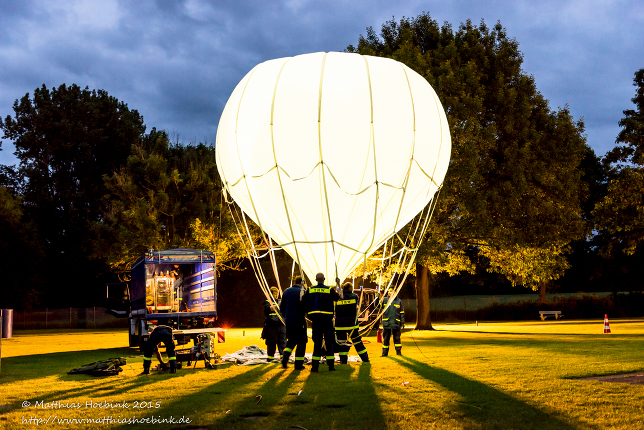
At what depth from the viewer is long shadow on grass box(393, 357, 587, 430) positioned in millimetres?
6789

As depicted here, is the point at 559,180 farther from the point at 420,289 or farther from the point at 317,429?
the point at 317,429

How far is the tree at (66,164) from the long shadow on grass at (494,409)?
41550 mm

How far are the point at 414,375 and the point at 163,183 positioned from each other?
2735cm

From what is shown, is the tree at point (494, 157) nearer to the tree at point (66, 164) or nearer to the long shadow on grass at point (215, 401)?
the long shadow on grass at point (215, 401)

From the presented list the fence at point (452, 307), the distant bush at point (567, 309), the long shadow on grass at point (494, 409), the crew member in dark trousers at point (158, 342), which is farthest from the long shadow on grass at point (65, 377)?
the distant bush at point (567, 309)

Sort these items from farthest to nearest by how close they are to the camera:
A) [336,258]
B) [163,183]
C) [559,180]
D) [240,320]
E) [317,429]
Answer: [240,320]
[163,183]
[559,180]
[336,258]
[317,429]

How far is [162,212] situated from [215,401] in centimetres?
2811

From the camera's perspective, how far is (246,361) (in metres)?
14.2

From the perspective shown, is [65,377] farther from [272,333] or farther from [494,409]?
[494,409]

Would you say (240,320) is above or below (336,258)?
below

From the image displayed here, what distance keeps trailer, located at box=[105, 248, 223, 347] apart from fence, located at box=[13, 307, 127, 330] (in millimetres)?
24491

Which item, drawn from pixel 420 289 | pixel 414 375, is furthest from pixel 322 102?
pixel 420 289

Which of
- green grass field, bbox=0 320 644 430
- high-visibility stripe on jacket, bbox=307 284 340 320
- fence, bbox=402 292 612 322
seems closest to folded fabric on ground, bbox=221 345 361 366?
green grass field, bbox=0 320 644 430

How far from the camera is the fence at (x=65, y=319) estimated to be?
45.6m
